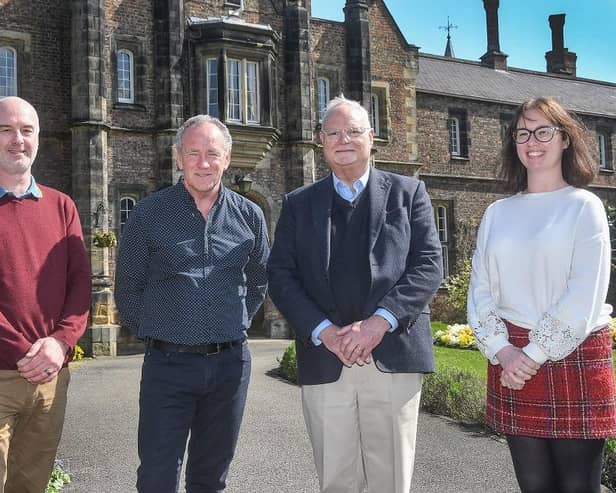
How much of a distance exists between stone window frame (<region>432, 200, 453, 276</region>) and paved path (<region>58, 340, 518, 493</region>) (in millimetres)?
16870

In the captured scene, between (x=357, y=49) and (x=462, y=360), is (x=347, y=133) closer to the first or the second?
(x=462, y=360)

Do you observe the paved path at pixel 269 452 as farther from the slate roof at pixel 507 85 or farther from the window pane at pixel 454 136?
the slate roof at pixel 507 85

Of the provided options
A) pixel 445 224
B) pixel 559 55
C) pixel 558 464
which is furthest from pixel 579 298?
pixel 559 55

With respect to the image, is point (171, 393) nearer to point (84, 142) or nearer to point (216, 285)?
point (216, 285)

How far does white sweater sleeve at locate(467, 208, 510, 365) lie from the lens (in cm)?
336

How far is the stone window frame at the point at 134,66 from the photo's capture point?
58.7 ft

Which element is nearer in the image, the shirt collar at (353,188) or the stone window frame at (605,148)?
the shirt collar at (353,188)

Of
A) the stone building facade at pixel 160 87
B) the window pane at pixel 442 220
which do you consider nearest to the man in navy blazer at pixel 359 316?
the stone building facade at pixel 160 87

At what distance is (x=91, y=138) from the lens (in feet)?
55.7

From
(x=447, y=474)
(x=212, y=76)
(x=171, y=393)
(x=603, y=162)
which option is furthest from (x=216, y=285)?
(x=603, y=162)

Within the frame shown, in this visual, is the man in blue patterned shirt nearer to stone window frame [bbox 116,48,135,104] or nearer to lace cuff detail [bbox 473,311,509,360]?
lace cuff detail [bbox 473,311,509,360]

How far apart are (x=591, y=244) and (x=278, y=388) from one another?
714 cm

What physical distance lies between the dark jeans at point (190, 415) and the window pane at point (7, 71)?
15.9 meters

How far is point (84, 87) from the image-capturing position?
1695 centimetres
